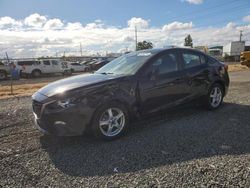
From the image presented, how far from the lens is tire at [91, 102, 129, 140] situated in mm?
4164

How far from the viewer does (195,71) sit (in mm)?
5691

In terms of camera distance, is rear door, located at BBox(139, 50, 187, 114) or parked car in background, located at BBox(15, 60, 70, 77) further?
parked car in background, located at BBox(15, 60, 70, 77)

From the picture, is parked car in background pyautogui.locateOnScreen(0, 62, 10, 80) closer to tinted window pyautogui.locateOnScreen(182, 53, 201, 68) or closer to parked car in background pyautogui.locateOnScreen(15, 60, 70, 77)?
parked car in background pyautogui.locateOnScreen(15, 60, 70, 77)

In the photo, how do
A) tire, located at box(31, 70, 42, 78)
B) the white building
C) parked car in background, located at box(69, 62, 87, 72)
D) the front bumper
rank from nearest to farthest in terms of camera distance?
1. the front bumper
2. tire, located at box(31, 70, 42, 78)
3. parked car in background, located at box(69, 62, 87, 72)
4. the white building

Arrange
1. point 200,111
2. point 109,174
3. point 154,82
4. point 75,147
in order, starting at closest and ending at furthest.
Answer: point 109,174 < point 75,147 < point 154,82 < point 200,111

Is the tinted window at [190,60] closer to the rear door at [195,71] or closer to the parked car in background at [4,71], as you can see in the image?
the rear door at [195,71]

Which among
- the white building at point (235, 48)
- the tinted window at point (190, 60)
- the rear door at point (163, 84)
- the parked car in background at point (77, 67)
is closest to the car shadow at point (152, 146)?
the rear door at point (163, 84)

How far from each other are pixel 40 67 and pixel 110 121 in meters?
23.0

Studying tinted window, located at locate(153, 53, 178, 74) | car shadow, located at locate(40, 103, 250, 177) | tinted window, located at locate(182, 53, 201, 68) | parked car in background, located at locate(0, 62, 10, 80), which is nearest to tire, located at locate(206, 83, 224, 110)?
car shadow, located at locate(40, 103, 250, 177)

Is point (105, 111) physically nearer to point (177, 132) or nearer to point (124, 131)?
point (124, 131)

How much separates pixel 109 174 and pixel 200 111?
350 centimetres

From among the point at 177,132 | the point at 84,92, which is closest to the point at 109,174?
the point at 84,92

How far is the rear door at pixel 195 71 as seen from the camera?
5.54m

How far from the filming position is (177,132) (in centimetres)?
471
